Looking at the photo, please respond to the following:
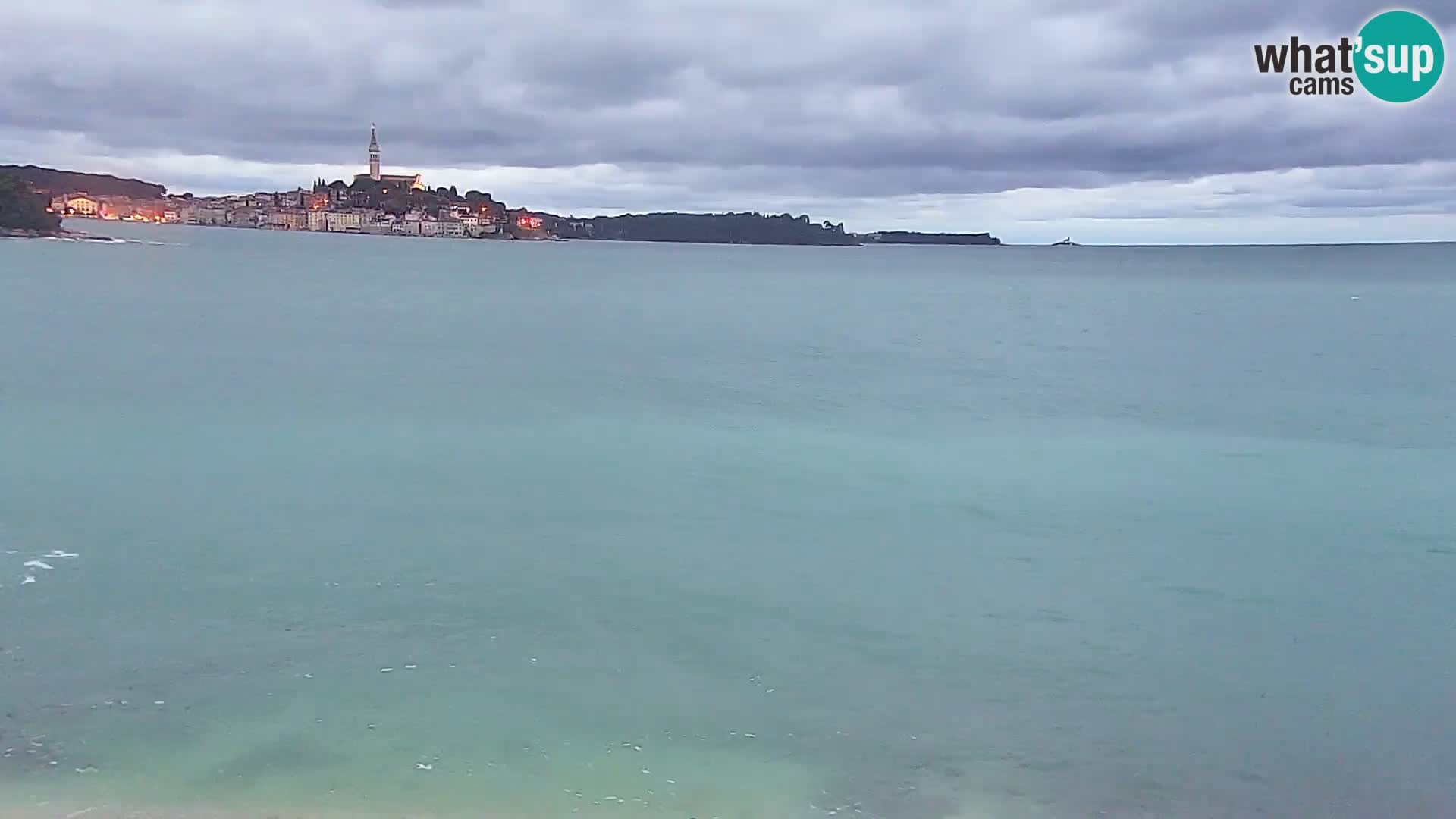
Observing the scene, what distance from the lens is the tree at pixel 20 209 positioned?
121 metres

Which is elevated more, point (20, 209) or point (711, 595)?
point (20, 209)

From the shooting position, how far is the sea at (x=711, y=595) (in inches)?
398

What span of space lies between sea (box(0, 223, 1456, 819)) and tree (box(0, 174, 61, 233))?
332 ft

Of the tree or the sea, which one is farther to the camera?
the tree

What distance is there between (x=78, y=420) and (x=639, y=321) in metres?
35.1

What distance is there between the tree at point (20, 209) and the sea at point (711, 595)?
101m

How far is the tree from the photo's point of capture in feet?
396

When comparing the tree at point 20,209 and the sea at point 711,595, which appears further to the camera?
the tree at point 20,209

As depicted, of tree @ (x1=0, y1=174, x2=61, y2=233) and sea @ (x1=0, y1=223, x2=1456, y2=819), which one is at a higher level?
tree @ (x1=0, y1=174, x2=61, y2=233)

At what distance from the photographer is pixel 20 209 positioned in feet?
409

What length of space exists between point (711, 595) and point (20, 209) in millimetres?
132017

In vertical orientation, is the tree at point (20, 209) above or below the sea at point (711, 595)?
above

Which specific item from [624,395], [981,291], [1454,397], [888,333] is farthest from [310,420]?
[981,291]

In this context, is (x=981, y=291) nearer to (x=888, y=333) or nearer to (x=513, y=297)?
(x=513, y=297)
